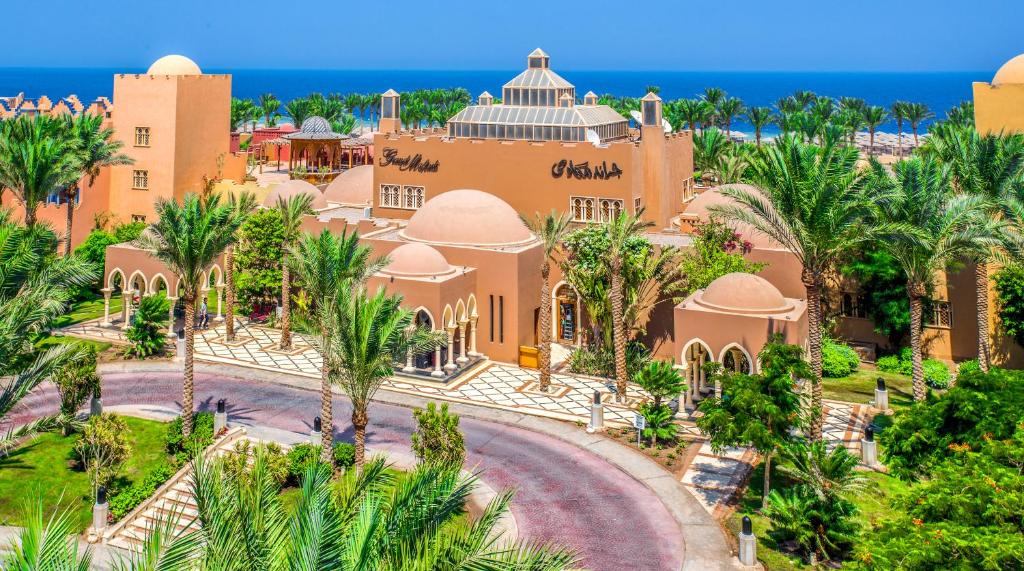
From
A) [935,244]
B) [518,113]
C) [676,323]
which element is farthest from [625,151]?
[935,244]

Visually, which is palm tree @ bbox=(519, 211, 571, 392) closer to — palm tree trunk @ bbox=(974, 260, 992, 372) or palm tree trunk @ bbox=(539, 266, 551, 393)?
palm tree trunk @ bbox=(539, 266, 551, 393)

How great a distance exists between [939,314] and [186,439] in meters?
31.9

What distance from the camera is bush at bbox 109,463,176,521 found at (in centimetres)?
2417

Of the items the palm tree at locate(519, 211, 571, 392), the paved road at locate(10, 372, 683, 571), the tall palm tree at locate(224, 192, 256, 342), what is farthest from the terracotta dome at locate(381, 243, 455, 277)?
the tall palm tree at locate(224, 192, 256, 342)

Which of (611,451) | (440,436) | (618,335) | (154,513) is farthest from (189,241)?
(618,335)

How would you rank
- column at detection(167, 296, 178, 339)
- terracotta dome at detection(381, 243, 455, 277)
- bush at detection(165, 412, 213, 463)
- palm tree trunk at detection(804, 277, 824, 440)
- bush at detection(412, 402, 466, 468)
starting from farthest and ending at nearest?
column at detection(167, 296, 178, 339)
terracotta dome at detection(381, 243, 455, 277)
bush at detection(165, 412, 213, 463)
palm tree trunk at detection(804, 277, 824, 440)
bush at detection(412, 402, 466, 468)

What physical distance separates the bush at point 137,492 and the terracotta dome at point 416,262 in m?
13.4

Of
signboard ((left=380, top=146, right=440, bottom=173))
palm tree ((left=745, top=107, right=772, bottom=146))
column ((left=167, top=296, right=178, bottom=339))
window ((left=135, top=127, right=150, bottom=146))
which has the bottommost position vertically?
column ((left=167, top=296, right=178, bottom=339))

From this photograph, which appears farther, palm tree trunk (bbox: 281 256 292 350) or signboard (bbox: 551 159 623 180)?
signboard (bbox: 551 159 623 180)

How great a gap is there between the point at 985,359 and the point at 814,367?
1076 centimetres

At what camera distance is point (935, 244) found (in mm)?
28703

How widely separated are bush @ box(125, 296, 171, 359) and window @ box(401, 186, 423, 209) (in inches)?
540

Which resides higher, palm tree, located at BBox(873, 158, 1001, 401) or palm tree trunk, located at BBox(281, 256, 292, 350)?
palm tree, located at BBox(873, 158, 1001, 401)

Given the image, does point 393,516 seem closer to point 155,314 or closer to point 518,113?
point 155,314
